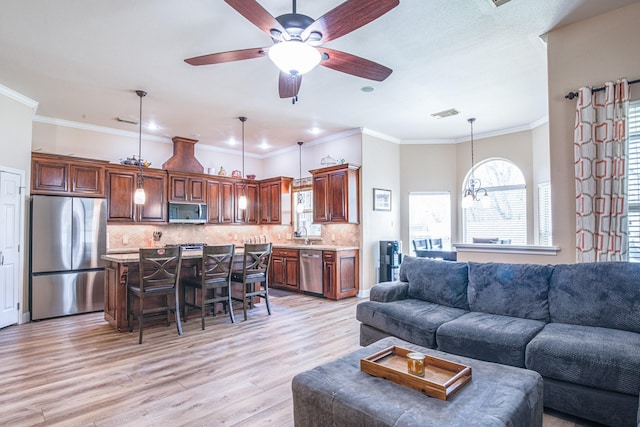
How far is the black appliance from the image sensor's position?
6.51m

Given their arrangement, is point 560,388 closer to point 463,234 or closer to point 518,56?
point 518,56

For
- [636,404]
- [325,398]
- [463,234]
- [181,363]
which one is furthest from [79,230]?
[463,234]

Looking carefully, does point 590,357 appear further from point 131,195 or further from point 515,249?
point 131,195

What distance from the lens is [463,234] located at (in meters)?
7.30

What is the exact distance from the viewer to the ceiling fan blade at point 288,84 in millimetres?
3168

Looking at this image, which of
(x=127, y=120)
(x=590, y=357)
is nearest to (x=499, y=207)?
(x=590, y=357)

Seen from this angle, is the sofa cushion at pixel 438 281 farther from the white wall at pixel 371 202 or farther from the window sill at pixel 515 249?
the white wall at pixel 371 202

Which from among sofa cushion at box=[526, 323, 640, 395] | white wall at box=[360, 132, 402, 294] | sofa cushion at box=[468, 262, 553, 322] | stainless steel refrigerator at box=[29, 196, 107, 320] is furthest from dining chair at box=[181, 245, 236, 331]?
sofa cushion at box=[526, 323, 640, 395]

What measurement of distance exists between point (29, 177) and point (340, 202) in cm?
478

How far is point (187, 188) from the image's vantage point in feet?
22.3

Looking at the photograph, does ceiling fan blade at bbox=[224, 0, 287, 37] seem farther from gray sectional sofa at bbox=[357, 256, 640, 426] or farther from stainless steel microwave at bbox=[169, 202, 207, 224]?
stainless steel microwave at bbox=[169, 202, 207, 224]

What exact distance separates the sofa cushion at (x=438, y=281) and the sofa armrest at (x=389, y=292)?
8 centimetres

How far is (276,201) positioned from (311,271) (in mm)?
2017

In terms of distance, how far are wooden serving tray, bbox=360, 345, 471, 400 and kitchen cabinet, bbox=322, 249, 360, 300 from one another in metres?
3.88
